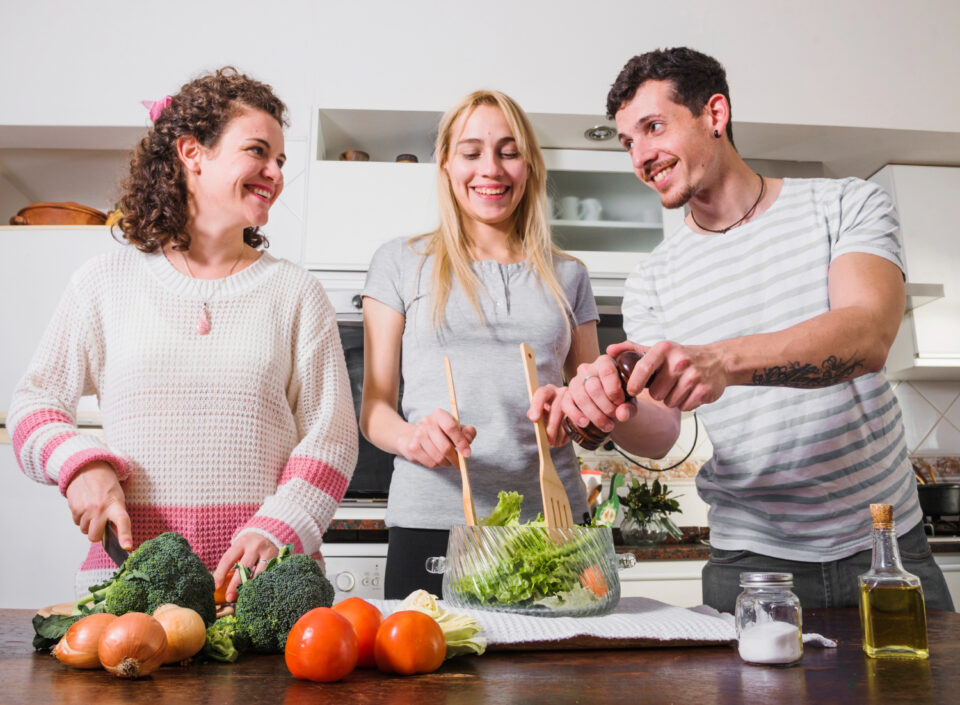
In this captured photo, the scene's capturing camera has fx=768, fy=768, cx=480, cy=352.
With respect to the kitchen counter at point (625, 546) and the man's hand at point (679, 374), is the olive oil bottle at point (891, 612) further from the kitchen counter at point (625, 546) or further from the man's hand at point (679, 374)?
the kitchen counter at point (625, 546)

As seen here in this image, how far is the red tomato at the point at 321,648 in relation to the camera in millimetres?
524

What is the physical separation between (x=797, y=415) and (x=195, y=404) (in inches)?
33.1

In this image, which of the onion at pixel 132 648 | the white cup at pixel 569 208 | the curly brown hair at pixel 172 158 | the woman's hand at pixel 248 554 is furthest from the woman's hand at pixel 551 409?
the white cup at pixel 569 208

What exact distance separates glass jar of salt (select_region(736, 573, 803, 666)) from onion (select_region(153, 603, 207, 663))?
0.42 metres

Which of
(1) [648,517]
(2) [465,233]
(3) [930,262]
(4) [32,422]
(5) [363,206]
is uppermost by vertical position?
(5) [363,206]

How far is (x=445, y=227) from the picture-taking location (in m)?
1.27

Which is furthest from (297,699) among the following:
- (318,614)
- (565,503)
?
(565,503)

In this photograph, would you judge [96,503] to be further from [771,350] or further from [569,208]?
[569,208]

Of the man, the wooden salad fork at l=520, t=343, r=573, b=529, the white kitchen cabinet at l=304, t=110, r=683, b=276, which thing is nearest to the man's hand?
the man

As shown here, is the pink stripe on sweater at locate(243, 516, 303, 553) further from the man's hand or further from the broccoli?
the man's hand

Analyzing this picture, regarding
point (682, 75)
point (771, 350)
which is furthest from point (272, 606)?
point (682, 75)

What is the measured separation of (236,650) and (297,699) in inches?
6.0

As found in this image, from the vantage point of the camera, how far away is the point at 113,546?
926mm

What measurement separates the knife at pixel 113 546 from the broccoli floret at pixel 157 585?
265 mm
